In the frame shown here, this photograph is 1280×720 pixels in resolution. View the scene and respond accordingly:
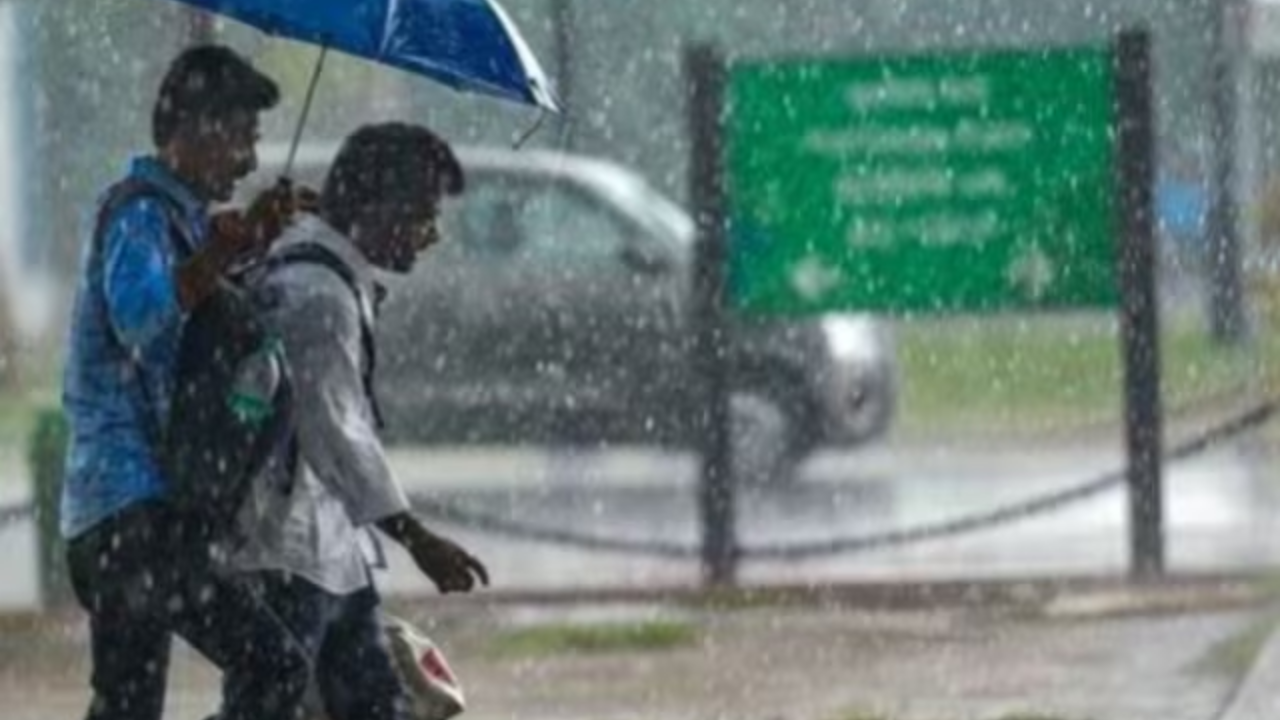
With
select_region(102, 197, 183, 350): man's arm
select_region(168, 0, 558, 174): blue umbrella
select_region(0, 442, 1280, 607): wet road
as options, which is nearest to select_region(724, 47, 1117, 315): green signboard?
select_region(0, 442, 1280, 607): wet road

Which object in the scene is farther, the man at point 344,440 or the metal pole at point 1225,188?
the metal pole at point 1225,188

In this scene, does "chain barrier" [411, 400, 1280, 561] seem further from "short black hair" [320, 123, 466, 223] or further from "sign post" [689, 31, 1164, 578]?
"short black hair" [320, 123, 466, 223]

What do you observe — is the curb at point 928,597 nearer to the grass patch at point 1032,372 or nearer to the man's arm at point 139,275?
the grass patch at point 1032,372

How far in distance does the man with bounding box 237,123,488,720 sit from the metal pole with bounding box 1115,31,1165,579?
24.0 feet

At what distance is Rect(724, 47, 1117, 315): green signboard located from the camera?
15.6m

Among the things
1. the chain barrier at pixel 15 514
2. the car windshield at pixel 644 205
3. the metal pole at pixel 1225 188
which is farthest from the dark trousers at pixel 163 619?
the car windshield at pixel 644 205

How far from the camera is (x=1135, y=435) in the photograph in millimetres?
15664

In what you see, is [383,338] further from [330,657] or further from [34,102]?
[330,657]

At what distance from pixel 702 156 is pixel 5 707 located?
3932mm

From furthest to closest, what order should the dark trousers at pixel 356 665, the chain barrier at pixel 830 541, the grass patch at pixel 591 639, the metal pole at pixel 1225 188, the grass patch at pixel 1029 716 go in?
the metal pole at pixel 1225 188 → the chain barrier at pixel 830 541 → the grass patch at pixel 591 639 → the grass patch at pixel 1029 716 → the dark trousers at pixel 356 665

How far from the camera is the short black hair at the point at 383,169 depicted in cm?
826

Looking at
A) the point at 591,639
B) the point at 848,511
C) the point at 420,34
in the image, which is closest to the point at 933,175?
the point at 591,639

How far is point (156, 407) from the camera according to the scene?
8.01 metres

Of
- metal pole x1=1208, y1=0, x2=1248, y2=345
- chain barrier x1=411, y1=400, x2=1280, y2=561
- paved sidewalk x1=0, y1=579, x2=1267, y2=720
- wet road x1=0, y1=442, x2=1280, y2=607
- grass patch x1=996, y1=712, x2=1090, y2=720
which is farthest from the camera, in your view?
metal pole x1=1208, y1=0, x2=1248, y2=345
